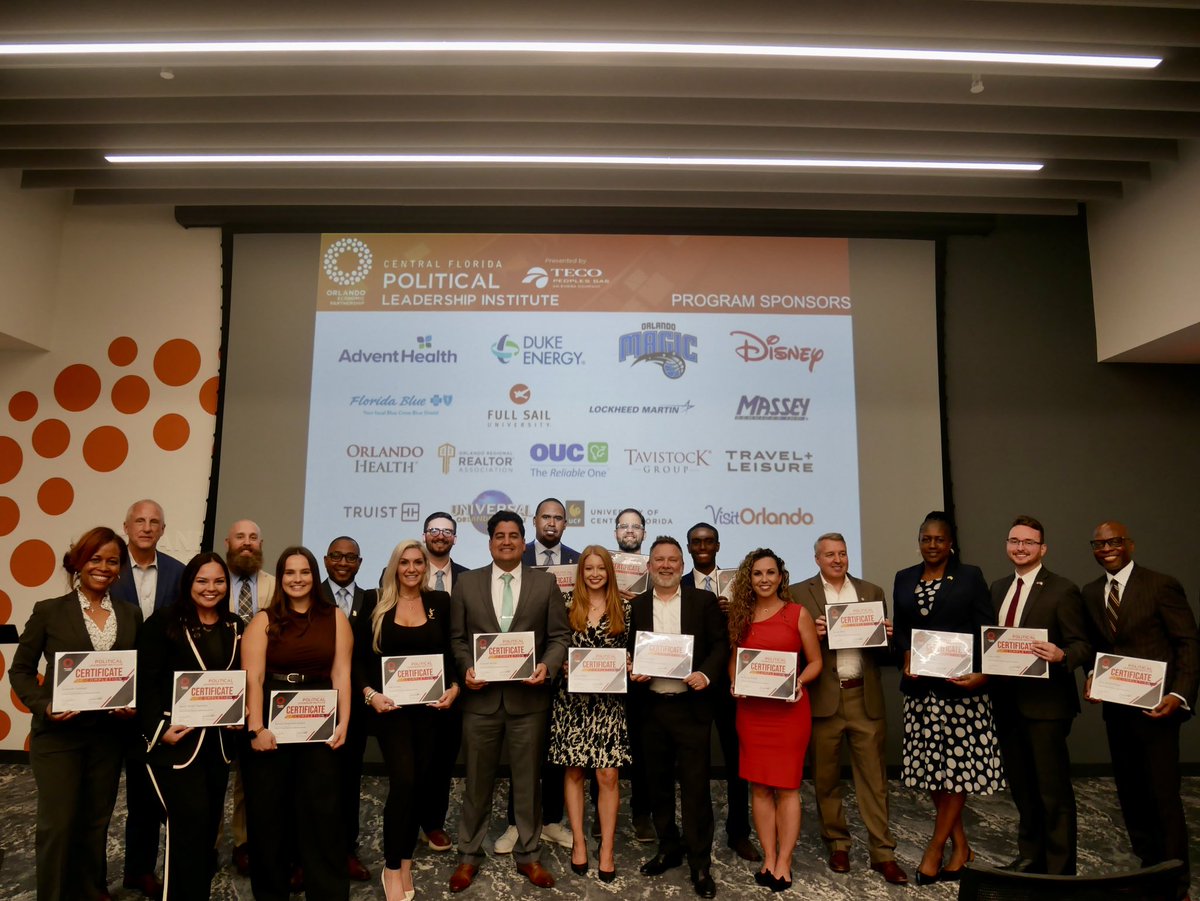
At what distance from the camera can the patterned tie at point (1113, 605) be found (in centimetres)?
352

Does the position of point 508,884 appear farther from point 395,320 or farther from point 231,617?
point 395,320

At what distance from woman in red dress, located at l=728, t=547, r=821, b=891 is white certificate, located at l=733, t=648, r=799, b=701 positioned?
41 mm

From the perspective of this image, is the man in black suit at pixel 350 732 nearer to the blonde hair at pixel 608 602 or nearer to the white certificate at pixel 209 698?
the white certificate at pixel 209 698

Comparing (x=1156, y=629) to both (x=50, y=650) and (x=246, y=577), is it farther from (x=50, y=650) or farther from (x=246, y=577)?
(x=50, y=650)

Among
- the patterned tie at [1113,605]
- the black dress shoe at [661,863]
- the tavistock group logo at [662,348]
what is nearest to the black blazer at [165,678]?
the black dress shoe at [661,863]

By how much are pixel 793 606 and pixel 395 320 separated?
3446 millimetres

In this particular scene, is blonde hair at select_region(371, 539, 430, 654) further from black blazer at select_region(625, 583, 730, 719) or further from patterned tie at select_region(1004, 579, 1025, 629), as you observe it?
patterned tie at select_region(1004, 579, 1025, 629)

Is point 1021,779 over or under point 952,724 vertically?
under

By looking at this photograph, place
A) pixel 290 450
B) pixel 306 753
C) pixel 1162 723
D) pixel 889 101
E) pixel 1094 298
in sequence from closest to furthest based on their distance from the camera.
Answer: pixel 306 753, pixel 1162 723, pixel 889 101, pixel 290 450, pixel 1094 298

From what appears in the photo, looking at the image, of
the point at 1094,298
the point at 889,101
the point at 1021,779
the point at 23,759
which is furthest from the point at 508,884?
the point at 1094,298

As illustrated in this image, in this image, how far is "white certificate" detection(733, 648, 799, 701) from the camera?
10.7ft

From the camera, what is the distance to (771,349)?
530cm

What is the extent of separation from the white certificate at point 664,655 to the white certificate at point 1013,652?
4.42ft

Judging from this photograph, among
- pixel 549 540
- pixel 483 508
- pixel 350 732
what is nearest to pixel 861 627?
pixel 549 540
